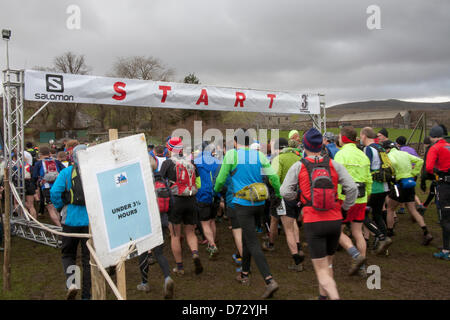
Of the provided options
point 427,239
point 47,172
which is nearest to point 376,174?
point 427,239

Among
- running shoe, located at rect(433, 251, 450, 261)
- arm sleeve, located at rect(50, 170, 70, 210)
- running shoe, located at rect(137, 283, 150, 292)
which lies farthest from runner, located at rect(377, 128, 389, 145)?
arm sleeve, located at rect(50, 170, 70, 210)

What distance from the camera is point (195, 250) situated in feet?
17.0

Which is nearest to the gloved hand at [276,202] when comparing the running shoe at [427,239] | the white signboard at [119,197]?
the white signboard at [119,197]

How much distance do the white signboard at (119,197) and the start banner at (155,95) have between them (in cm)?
481

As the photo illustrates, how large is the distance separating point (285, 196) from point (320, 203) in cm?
43

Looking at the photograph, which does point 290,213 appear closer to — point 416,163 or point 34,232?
point 416,163

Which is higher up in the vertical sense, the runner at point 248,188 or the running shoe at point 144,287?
the runner at point 248,188

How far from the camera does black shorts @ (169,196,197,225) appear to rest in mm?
5027

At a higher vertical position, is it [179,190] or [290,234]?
[179,190]

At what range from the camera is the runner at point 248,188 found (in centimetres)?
425

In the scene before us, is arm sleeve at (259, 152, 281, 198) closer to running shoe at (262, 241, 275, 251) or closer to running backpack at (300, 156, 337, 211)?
running backpack at (300, 156, 337, 211)

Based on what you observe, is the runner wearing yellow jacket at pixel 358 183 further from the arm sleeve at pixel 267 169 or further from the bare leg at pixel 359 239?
the arm sleeve at pixel 267 169

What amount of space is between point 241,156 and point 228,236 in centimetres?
355

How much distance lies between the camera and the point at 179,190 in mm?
5016
